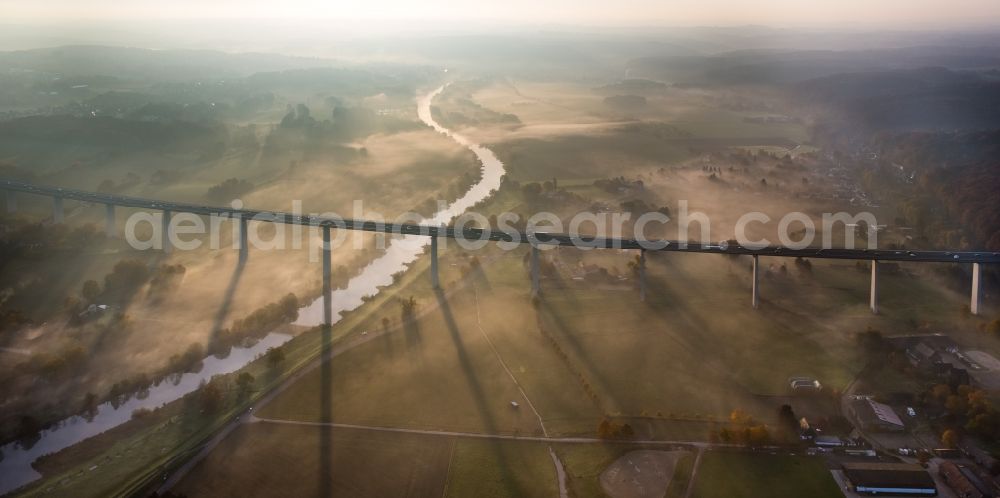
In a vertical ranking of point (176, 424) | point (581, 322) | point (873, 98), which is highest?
point (873, 98)

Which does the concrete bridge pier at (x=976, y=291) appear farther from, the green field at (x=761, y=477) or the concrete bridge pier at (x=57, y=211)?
the concrete bridge pier at (x=57, y=211)

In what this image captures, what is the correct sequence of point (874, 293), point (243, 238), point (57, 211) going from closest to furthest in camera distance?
1. point (874, 293)
2. point (243, 238)
3. point (57, 211)

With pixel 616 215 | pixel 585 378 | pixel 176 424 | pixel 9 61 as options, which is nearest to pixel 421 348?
pixel 585 378

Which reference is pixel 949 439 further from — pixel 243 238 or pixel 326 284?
pixel 243 238

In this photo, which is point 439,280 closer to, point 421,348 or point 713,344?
point 421,348

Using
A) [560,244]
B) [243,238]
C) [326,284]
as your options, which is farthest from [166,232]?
[560,244]

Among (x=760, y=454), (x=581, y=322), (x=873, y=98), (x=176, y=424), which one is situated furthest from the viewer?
(x=873, y=98)
